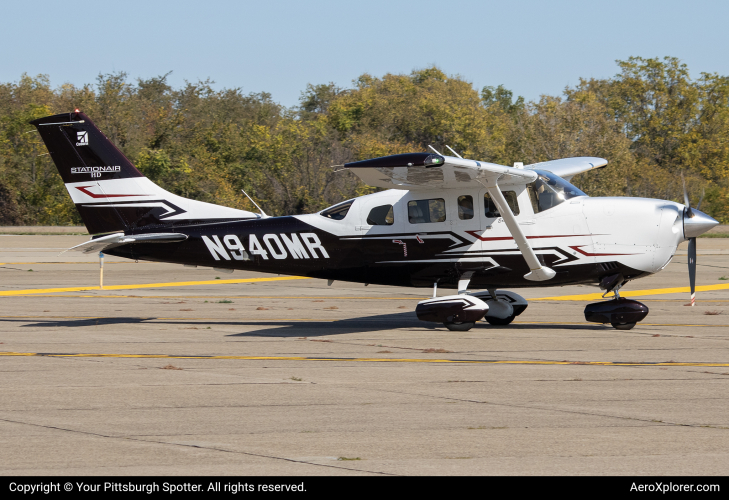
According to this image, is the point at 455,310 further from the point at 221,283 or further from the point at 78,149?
the point at 221,283

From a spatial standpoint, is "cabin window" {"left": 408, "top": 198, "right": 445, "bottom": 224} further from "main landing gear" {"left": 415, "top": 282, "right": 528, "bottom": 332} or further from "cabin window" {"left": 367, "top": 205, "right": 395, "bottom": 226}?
"main landing gear" {"left": 415, "top": 282, "right": 528, "bottom": 332}

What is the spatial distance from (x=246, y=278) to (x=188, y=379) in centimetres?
1696

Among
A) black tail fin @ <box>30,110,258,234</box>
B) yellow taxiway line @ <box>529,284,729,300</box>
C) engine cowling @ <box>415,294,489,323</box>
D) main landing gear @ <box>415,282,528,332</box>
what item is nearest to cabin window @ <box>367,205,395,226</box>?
main landing gear @ <box>415,282,528,332</box>

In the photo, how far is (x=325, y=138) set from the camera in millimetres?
61000

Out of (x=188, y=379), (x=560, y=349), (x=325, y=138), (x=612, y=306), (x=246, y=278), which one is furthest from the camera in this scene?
(x=325, y=138)

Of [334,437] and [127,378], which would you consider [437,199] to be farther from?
[334,437]

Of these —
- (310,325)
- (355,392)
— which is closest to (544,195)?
(310,325)

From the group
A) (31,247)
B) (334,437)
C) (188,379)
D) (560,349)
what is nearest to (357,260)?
(560,349)

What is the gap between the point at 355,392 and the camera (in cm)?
→ 882

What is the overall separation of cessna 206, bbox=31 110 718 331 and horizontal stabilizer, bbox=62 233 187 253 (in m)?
0.02

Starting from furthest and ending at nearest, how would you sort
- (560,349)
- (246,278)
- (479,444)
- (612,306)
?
1. (246,278)
2. (612,306)
3. (560,349)
4. (479,444)

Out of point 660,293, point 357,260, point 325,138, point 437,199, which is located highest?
point 325,138

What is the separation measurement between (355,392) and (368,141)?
5451 centimetres
